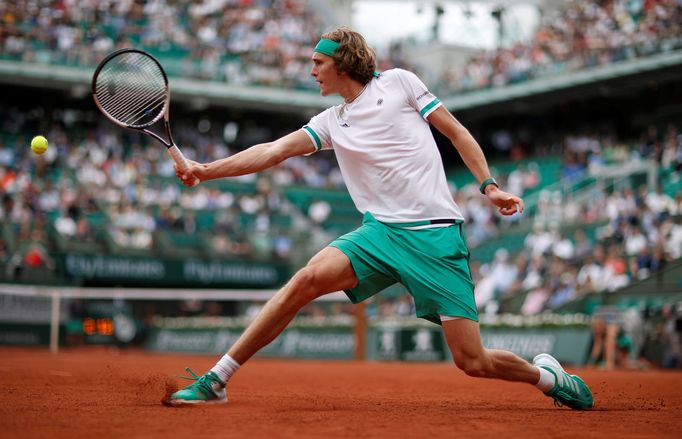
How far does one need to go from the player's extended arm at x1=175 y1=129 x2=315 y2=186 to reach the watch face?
15.7 metres

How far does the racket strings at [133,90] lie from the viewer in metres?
6.26

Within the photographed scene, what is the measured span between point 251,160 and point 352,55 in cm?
89

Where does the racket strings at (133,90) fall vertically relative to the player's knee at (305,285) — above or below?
above

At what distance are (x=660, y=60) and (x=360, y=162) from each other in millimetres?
19576

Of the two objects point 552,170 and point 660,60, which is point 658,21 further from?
point 552,170

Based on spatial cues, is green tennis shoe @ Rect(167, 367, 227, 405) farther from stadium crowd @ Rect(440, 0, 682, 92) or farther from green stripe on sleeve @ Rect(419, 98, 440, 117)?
stadium crowd @ Rect(440, 0, 682, 92)

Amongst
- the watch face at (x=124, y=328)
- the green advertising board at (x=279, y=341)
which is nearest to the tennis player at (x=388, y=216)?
the green advertising board at (x=279, y=341)

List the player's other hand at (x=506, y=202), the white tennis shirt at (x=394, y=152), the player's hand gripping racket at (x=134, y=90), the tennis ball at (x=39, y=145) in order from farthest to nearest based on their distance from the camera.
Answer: the tennis ball at (x=39, y=145), the player's hand gripping racket at (x=134, y=90), the white tennis shirt at (x=394, y=152), the player's other hand at (x=506, y=202)

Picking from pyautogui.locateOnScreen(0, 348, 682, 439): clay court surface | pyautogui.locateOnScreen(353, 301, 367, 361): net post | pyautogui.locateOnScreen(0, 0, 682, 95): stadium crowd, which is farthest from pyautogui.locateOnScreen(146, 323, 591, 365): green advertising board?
pyautogui.locateOnScreen(0, 0, 682, 95): stadium crowd

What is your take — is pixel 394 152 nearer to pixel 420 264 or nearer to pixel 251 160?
pixel 420 264

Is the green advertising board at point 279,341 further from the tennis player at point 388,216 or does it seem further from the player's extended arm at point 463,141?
the player's extended arm at point 463,141

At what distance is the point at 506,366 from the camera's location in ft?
18.7

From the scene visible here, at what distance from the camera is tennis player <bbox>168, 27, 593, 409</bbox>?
552 centimetres

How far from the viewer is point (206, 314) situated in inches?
884
